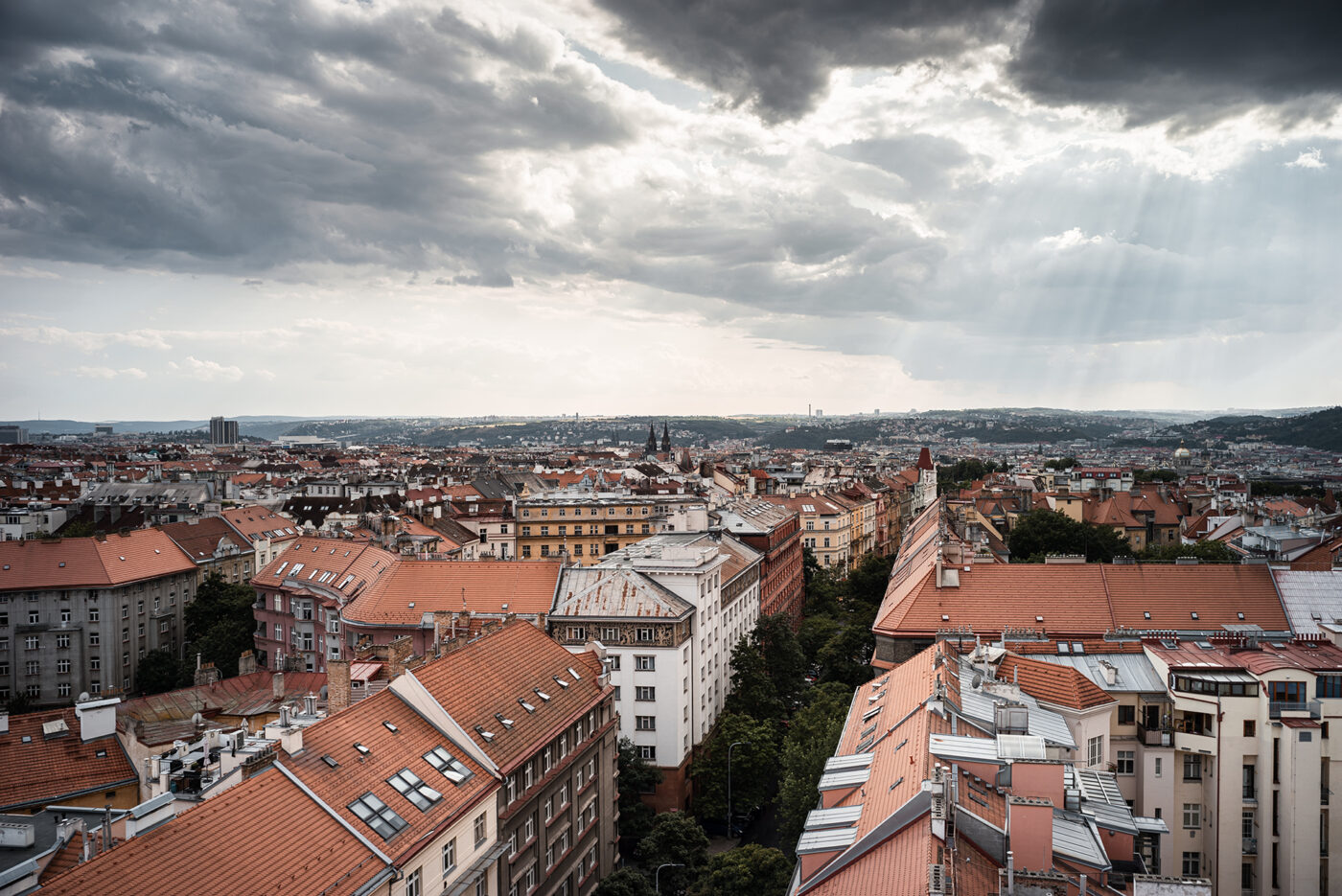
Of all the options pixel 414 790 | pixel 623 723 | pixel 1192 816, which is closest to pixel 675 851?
pixel 623 723

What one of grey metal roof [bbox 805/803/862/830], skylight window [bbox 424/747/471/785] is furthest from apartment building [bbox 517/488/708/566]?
grey metal roof [bbox 805/803/862/830]

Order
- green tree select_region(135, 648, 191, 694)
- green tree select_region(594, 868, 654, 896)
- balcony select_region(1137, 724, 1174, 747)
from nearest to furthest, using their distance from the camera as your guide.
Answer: green tree select_region(594, 868, 654, 896)
balcony select_region(1137, 724, 1174, 747)
green tree select_region(135, 648, 191, 694)

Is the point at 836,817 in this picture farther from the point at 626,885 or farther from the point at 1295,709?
the point at 1295,709

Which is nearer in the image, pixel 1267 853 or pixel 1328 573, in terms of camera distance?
pixel 1267 853

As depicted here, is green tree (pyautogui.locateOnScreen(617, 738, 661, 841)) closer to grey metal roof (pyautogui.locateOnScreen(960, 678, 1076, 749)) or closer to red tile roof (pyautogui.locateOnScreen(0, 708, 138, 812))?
grey metal roof (pyautogui.locateOnScreen(960, 678, 1076, 749))

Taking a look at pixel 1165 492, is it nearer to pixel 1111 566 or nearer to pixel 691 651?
pixel 1111 566

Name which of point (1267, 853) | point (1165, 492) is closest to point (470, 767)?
point (1267, 853)

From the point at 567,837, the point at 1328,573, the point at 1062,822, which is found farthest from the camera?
the point at 1328,573
